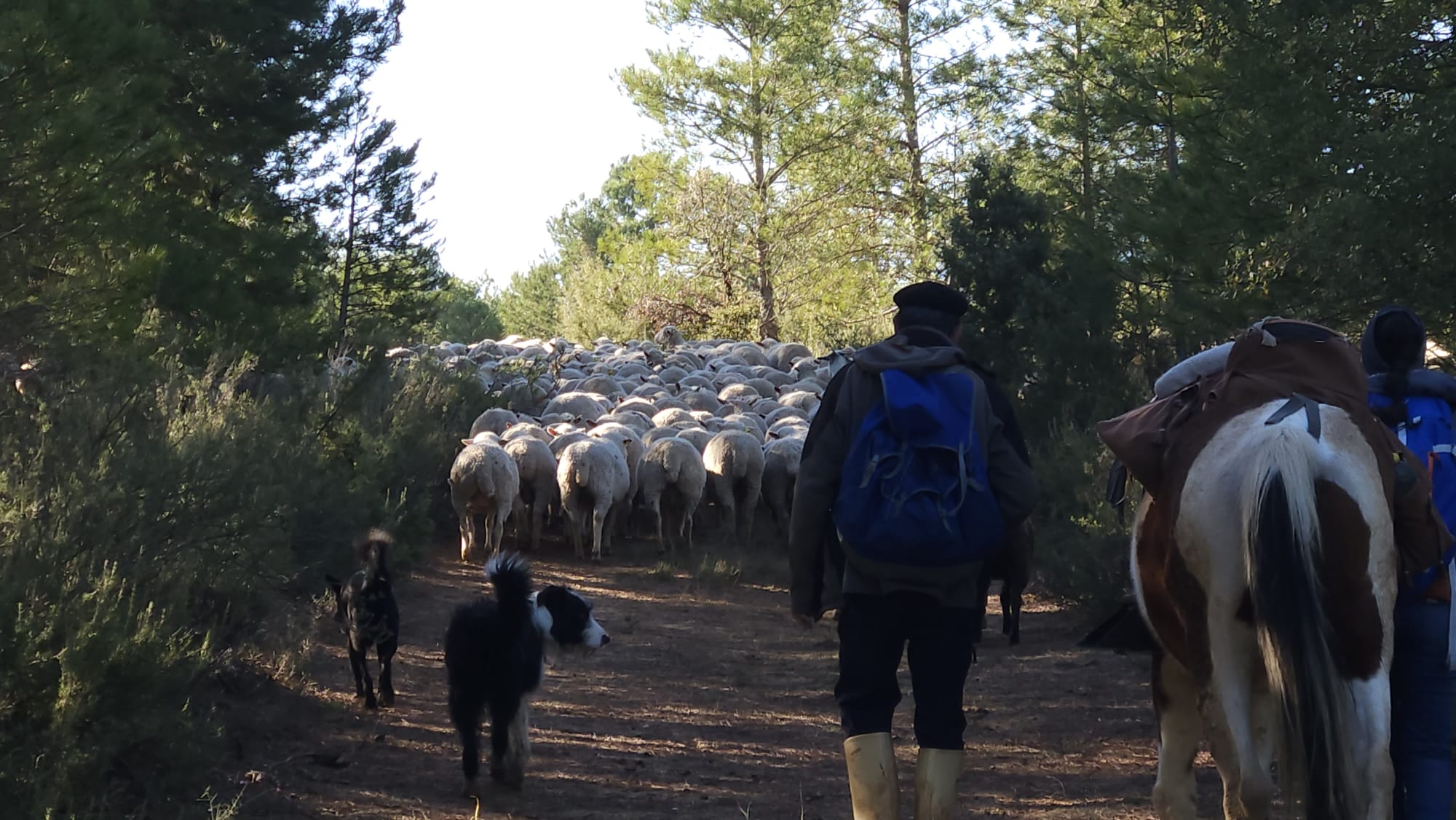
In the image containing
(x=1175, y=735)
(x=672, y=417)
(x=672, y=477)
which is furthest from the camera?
(x=672, y=417)

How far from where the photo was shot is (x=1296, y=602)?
3.68m

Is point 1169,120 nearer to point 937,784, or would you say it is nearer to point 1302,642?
point 937,784

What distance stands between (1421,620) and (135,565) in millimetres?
4898

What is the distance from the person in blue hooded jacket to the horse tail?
61 cm

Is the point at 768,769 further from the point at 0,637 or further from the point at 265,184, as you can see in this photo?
the point at 265,184

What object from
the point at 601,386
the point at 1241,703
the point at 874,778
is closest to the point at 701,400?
the point at 601,386

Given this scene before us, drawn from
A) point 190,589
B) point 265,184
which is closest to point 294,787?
point 190,589

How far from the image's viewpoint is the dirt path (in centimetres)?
681

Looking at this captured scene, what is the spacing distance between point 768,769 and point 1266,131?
5415 mm

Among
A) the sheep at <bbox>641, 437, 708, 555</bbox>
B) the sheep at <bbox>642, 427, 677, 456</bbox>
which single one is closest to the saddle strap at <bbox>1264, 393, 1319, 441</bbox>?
the sheep at <bbox>641, 437, 708, 555</bbox>

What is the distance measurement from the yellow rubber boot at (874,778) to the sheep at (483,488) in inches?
431

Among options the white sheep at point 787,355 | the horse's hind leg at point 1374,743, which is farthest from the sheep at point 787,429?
the horse's hind leg at point 1374,743

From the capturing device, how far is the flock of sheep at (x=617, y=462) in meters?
15.7

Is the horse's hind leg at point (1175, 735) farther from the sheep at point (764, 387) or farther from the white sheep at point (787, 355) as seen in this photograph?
the white sheep at point (787, 355)
